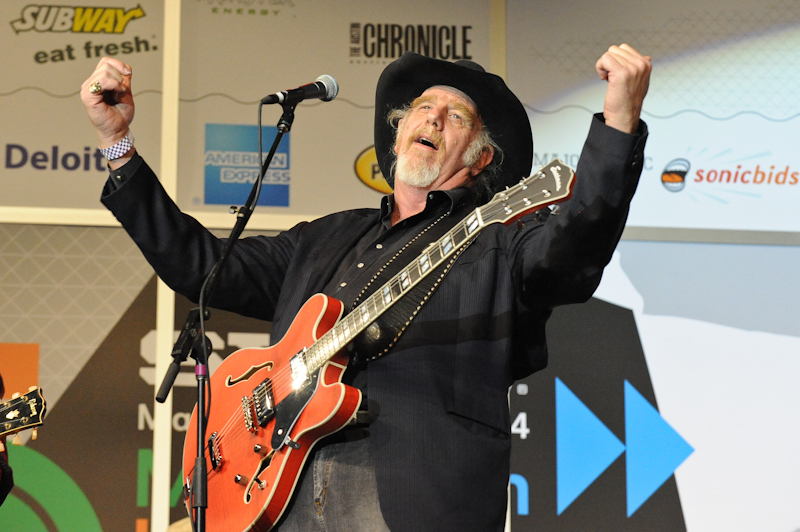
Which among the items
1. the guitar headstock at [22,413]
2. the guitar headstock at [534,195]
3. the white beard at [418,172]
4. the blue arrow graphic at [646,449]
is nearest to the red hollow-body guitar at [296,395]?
the guitar headstock at [534,195]

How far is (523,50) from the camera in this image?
4.31 metres

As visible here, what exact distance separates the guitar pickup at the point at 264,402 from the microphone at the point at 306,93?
0.67 m

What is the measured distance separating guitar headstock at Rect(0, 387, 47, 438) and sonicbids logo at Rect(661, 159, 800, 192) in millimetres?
3059

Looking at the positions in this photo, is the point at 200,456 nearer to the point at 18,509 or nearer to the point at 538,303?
the point at 538,303

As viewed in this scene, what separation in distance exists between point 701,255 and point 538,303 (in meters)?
2.61

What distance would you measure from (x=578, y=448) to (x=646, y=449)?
0.32m

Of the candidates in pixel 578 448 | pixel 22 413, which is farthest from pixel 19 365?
pixel 578 448

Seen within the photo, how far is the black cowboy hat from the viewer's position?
8.07 ft

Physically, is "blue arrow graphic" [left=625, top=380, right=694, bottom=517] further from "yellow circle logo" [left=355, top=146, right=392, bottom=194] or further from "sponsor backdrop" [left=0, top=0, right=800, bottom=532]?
"yellow circle logo" [left=355, top=146, right=392, bottom=194]

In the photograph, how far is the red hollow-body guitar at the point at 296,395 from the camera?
5.58 ft

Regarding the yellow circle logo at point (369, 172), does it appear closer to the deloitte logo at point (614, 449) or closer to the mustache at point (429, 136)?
the deloitte logo at point (614, 449)

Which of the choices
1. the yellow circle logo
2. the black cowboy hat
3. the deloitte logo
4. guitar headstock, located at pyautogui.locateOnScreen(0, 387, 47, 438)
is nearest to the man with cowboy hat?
the black cowboy hat

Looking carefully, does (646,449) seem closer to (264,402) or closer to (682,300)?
(682,300)

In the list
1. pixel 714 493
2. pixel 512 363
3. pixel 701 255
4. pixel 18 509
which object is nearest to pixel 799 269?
pixel 701 255
